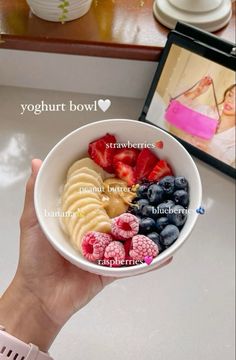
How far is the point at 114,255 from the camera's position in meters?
0.55

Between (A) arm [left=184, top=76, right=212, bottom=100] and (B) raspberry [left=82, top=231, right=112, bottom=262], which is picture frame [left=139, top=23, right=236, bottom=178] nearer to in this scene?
(A) arm [left=184, top=76, right=212, bottom=100]

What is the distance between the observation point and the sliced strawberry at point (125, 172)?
63cm

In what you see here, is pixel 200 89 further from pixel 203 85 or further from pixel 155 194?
pixel 155 194

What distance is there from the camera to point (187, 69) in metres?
0.86

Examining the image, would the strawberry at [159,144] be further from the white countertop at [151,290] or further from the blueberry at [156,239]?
the white countertop at [151,290]

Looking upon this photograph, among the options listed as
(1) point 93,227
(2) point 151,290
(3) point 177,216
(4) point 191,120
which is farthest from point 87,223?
(4) point 191,120

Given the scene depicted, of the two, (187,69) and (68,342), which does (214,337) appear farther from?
(187,69)

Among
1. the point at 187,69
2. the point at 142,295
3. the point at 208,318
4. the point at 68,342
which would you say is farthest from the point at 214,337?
the point at 187,69

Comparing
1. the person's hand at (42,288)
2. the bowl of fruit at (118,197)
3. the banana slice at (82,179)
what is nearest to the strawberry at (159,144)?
the bowl of fruit at (118,197)

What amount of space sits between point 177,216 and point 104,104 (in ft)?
1.48

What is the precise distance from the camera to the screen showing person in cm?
84

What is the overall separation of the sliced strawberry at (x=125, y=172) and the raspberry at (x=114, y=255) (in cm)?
11

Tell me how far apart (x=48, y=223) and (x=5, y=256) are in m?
0.28

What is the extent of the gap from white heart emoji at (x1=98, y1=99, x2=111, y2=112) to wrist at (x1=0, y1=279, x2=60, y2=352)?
406 millimetres
